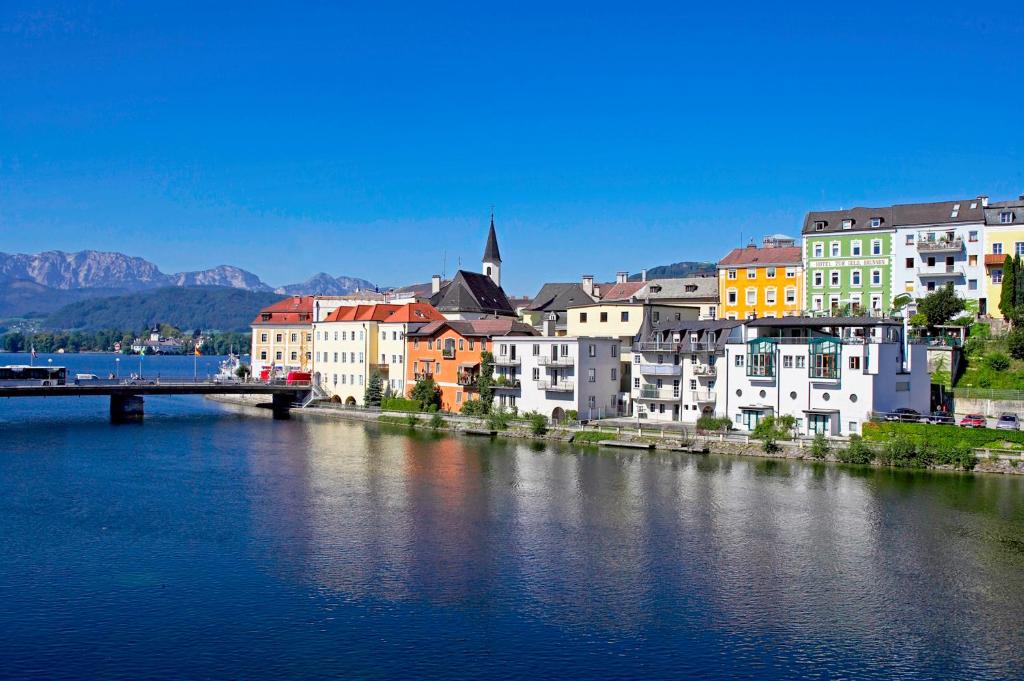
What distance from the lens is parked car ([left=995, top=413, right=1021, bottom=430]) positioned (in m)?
46.4

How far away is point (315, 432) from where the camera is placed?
203 ft

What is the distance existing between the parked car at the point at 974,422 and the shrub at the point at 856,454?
18.0 ft

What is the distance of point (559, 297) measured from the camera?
85.1 metres

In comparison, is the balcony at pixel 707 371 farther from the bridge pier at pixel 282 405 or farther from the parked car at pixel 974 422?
the bridge pier at pixel 282 405

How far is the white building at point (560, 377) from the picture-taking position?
60.1 meters

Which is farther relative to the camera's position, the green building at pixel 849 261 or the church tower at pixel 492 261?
the church tower at pixel 492 261

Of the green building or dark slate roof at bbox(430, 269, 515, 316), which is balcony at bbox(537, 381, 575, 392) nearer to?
the green building

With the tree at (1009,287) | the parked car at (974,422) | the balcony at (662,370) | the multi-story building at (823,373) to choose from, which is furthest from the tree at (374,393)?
the tree at (1009,287)

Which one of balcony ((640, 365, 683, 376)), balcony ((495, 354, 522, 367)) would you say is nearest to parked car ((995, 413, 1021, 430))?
balcony ((640, 365, 683, 376))

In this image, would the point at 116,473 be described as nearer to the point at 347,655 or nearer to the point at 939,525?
the point at 347,655

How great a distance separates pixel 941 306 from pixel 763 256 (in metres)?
15.3

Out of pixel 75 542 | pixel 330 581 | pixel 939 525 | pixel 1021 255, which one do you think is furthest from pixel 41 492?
pixel 1021 255

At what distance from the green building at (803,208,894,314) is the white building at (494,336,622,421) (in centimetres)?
1550

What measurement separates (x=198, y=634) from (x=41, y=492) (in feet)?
66.3
